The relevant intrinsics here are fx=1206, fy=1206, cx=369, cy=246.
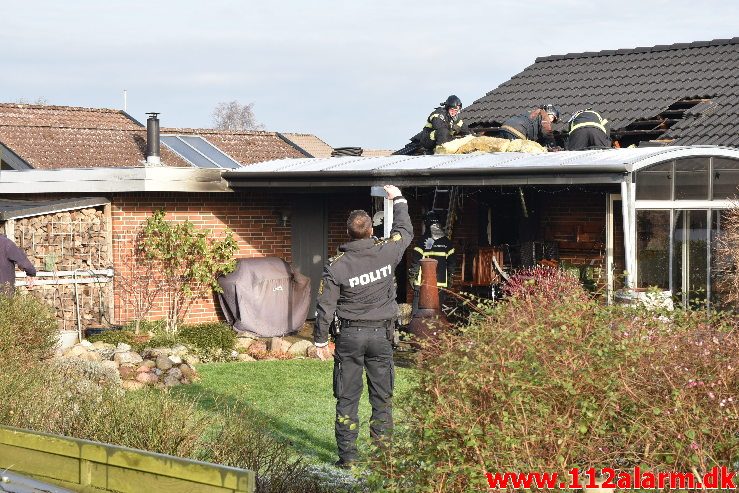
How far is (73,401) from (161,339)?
7.80 meters

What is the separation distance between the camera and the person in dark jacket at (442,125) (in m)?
18.6

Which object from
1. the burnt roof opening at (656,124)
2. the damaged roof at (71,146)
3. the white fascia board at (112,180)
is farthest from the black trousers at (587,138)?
the damaged roof at (71,146)

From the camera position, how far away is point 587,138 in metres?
17.0

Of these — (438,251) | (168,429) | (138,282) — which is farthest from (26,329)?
(438,251)

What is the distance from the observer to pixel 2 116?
25.8 m

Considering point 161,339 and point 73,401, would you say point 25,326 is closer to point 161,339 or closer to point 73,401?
point 73,401

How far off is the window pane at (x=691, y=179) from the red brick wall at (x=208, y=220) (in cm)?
734

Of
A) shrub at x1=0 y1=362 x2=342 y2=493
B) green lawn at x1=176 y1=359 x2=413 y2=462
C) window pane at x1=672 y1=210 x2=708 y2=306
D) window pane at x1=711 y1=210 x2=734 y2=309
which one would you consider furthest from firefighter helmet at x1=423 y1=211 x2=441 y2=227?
shrub at x1=0 y1=362 x2=342 y2=493

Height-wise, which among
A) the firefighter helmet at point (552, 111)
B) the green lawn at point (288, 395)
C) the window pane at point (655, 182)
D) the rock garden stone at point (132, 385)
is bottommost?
the green lawn at point (288, 395)

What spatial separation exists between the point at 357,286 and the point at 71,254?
9.71 m

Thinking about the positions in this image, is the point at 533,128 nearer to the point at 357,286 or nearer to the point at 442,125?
the point at 442,125

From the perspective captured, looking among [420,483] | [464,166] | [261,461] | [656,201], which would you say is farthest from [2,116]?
[420,483]

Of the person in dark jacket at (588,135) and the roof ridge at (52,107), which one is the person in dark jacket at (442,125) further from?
the roof ridge at (52,107)

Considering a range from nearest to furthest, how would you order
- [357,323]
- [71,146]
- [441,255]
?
[357,323], [441,255], [71,146]
